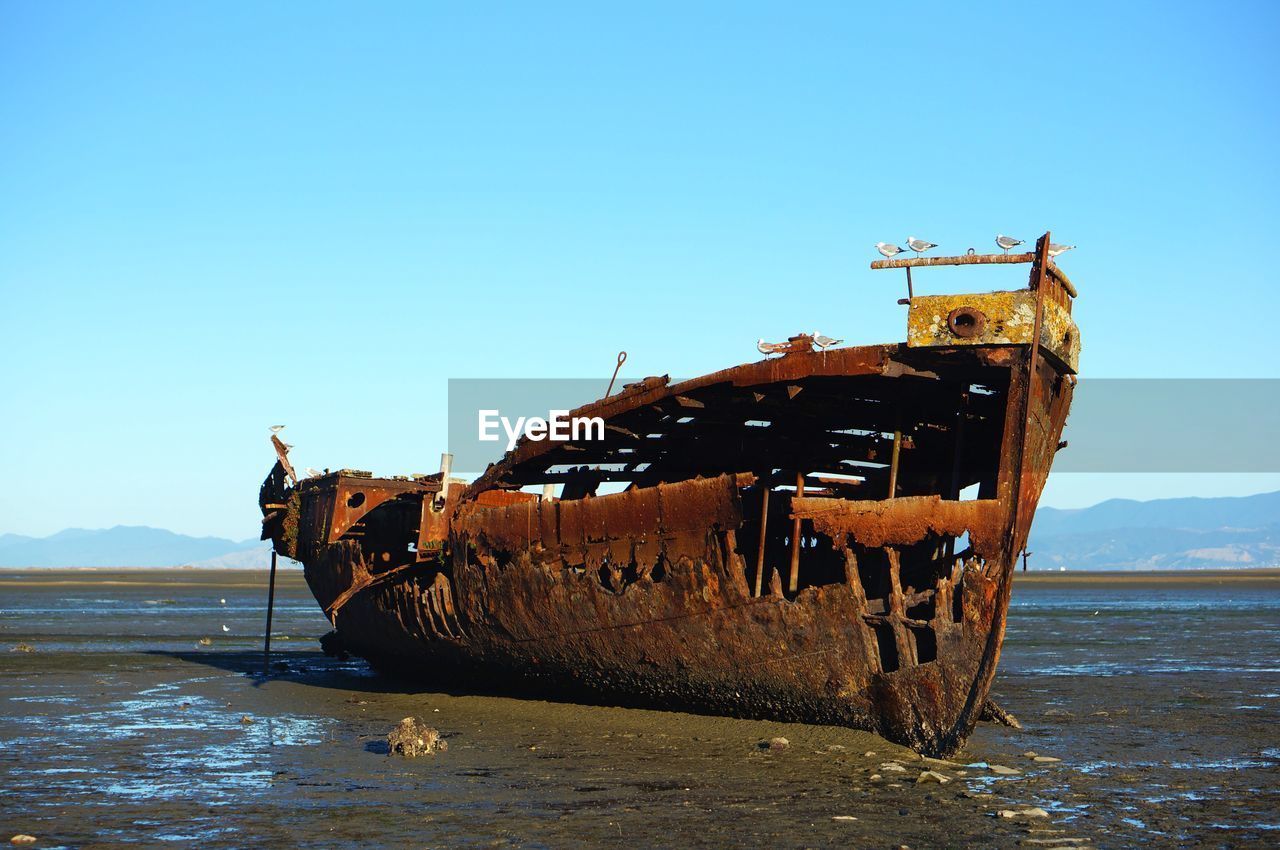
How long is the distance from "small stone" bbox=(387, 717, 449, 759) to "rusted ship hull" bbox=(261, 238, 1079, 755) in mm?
2196

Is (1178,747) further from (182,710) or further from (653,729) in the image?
(182,710)

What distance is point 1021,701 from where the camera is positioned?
13.3 m

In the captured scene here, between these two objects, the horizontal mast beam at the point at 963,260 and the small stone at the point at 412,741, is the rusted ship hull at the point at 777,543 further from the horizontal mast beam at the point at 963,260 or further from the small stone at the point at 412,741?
the small stone at the point at 412,741

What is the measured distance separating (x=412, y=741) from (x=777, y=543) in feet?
15.8

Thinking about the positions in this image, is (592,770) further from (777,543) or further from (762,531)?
(777,543)

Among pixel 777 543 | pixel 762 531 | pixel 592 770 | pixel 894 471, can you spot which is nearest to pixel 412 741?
pixel 592 770

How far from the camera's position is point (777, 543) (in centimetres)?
1300

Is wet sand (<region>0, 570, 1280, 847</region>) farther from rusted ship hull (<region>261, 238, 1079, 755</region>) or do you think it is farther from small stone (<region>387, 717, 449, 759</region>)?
rusted ship hull (<region>261, 238, 1079, 755</region>)

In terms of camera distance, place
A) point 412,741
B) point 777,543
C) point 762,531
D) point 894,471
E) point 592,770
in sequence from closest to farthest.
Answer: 1. point 592,770
2. point 412,741
3. point 894,471
4. point 762,531
5. point 777,543

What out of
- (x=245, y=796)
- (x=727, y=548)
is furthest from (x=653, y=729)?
(x=245, y=796)

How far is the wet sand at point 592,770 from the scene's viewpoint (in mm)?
7102

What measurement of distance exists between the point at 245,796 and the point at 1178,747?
23.9ft

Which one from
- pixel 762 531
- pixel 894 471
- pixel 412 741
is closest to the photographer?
pixel 412 741

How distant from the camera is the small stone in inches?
376
